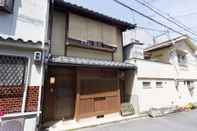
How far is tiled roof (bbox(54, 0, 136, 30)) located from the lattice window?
3.82m

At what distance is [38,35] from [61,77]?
274 cm

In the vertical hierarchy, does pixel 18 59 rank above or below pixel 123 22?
below

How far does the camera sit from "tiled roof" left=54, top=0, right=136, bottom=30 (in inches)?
316

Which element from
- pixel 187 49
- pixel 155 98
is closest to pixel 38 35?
pixel 155 98

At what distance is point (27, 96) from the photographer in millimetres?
5484

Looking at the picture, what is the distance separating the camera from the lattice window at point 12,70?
5168mm

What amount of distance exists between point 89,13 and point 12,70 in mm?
5281

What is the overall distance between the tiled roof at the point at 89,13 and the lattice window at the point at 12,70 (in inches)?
150

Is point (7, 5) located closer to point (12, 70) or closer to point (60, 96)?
point (12, 70)

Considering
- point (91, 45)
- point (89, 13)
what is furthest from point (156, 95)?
point (89, 13)

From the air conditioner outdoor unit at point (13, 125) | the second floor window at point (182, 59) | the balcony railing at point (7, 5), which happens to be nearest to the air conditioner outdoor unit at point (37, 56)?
the balcony railing at point (7, 5)

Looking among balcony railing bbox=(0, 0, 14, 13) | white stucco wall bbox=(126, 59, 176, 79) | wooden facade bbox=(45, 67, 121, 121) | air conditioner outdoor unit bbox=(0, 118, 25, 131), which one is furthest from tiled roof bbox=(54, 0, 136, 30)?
air conditioner outdoor unit bbox=(0, 118, 25, 131)

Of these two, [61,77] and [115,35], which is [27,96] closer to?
[61,77]

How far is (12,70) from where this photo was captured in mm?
5316
